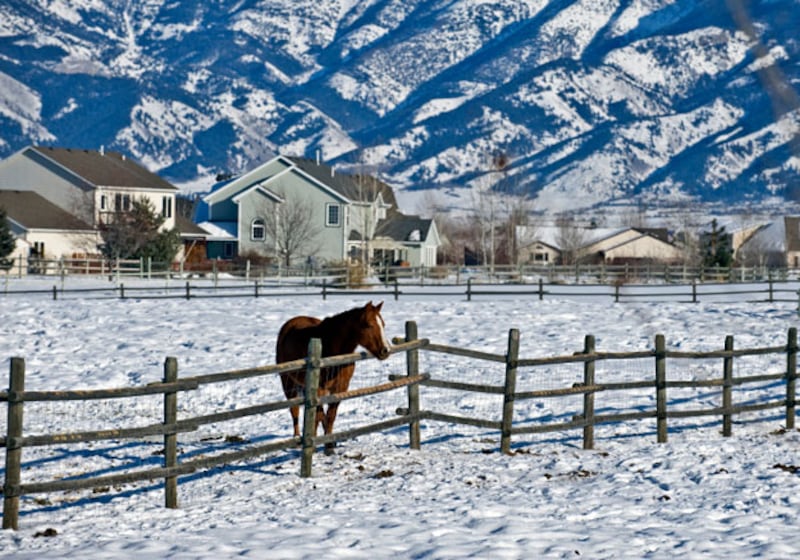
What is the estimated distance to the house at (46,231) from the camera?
6600cm

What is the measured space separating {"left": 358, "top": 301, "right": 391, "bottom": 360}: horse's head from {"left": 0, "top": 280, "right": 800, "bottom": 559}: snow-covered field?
125cm

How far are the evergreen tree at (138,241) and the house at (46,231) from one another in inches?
151

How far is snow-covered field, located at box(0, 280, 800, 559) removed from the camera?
9766mm

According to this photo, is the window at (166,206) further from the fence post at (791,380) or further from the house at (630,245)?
the fence post at (791,380)

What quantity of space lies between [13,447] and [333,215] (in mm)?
68029

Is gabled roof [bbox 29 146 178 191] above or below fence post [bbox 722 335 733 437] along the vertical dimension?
above

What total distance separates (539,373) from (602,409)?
11.6 feet

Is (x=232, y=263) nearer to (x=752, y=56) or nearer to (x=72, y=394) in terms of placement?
(x=72, y=394)

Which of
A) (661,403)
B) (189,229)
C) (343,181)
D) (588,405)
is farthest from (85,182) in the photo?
(588,405)

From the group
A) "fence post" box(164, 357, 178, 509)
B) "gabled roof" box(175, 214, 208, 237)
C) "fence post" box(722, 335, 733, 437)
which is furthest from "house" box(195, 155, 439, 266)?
"fence post" box(164, 357, 178, 509)

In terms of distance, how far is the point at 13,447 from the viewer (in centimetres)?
988

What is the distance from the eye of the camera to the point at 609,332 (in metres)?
30.4

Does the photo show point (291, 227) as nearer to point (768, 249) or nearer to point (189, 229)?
point (189, 229)

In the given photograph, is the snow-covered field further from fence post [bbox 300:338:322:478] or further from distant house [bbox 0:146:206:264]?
distant house [bbox 0:146:206:264]
